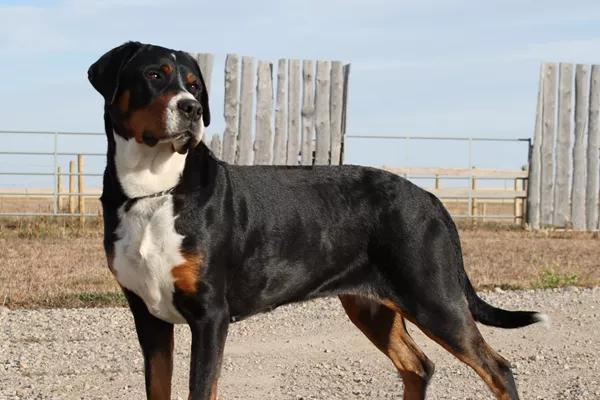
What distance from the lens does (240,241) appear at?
5020 millimetres

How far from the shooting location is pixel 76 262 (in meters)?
12.4

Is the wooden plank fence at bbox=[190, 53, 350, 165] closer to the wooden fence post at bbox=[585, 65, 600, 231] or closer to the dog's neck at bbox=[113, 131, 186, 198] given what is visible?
the wooden fence post at bbox=[585, 65, 600, 231]

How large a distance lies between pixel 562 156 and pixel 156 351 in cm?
1476

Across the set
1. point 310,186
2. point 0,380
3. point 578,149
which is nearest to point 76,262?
point 0,380

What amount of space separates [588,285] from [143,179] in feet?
25.8

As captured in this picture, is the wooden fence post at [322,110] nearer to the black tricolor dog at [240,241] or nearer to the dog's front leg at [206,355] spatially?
the black tricolor dog at [240,241]

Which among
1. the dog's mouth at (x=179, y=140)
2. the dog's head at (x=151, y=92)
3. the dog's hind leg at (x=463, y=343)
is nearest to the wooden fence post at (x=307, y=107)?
the dog's hind leg at (x=463, y=343)

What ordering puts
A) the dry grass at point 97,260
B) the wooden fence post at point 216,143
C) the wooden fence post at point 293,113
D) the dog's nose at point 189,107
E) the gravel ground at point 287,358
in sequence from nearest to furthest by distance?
the dog's nose at point 189,107 → the gravel ground at point 287,358 → the dry grass at point 97,260 → the wooden fence post at point 216,143 → the wooden fence post at point 293,113

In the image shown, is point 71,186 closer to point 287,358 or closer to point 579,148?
point 579,148

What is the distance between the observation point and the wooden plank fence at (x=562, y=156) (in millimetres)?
18422

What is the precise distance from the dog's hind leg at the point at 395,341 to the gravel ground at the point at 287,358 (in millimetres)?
854

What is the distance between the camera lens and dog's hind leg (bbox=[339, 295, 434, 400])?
590cm

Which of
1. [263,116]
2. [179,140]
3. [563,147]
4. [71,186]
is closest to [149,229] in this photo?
[179,140]

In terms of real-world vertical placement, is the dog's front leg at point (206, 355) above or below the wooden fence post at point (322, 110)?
below
